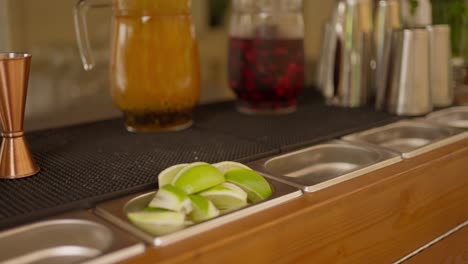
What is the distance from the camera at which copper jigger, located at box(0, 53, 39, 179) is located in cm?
67

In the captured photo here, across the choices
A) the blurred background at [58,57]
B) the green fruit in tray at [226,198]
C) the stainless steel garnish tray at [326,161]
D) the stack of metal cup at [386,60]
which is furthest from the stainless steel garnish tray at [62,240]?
the stack of metal cup at [386,60]

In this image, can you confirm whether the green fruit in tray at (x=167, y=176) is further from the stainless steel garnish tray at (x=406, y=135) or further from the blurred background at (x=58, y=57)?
the blurred background at (x=58, y=57)

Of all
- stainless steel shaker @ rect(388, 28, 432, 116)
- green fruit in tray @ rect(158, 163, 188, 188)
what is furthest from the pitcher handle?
stainless steel shaker @ rect(388, 28, 432, 116)

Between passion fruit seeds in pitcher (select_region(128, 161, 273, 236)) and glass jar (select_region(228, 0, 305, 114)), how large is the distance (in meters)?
0.43

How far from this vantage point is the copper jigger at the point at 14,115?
667 mm

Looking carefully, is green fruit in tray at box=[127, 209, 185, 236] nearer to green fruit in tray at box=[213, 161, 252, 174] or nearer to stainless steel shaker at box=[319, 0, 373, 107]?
green fruit in tray at box=[213, 161, 252, 174]

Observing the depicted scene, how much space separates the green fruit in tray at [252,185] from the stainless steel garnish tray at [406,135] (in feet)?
1.05

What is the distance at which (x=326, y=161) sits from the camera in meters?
0.92

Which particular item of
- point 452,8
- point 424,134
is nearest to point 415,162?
point 424,134

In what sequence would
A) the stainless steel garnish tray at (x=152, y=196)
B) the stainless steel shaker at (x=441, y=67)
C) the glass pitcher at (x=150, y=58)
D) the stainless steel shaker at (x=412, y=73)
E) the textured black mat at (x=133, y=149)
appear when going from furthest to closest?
the stainless steel shaker at (x=441, y=67) → the stainless steel shaker at (x=412, y=73) → the glass pitcher at (x=150, y=58) → the textured black mat at (x=133, y=149) → the stainless steel garnish tray at (x=152, y=196)

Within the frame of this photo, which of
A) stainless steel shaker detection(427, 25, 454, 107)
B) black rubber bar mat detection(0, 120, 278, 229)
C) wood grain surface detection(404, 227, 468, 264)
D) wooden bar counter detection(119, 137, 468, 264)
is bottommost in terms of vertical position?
wood grain surface detection(404, 227, 468, 264)

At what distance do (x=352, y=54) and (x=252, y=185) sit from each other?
2.13 ft

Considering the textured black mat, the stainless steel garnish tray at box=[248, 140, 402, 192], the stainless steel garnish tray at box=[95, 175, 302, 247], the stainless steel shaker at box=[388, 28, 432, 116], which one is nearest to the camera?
the stainless steel garnish tray at box=[95, 175, 302, 247]

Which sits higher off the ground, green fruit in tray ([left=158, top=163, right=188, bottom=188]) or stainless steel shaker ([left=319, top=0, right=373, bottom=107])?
stainless steel shaker ([left=319, top=0, right=373, bottom=107])
